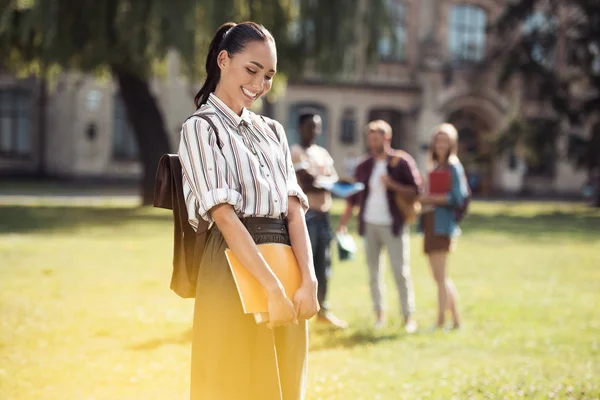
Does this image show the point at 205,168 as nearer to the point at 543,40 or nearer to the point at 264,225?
the point at 264,225

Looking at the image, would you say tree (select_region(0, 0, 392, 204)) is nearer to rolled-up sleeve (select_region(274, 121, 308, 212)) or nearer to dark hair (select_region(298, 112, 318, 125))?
dark hair (select_region(298, 112, 318, 125))

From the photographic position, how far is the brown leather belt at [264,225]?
11.5 feet

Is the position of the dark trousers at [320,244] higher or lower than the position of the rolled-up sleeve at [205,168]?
lower

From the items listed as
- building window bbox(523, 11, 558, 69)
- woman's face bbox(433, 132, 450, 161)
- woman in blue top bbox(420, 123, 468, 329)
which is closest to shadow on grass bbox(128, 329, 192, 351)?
woman in blue top bbox(420, 123, 468, 329)

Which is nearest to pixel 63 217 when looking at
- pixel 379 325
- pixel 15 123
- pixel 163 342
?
pixel 379 325

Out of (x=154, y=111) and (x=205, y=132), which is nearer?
(x=205, y=132)

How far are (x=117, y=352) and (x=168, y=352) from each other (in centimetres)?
41

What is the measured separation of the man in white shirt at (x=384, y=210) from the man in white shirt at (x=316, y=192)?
1.37ft

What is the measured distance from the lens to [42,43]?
21156mm

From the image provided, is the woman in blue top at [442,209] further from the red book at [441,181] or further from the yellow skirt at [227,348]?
the yellow skirt at [227,348]

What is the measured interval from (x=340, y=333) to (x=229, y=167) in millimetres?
5670

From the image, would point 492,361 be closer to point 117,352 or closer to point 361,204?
point 361,204

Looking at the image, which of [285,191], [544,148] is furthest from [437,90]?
[285,191]

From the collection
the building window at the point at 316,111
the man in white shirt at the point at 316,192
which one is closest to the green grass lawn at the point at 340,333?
the man in white shirt at the point at 316,192
